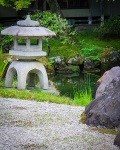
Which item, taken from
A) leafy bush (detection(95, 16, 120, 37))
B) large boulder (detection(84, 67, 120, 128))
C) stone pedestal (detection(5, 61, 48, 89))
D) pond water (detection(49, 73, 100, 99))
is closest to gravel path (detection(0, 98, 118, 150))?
large boulder (detection(84, 67, 120, 128))

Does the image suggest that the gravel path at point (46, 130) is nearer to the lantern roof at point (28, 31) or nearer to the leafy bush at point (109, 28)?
the lantern roof at point (28, 31)

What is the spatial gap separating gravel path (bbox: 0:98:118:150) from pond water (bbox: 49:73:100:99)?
5311mm

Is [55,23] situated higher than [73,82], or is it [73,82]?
[55,23]

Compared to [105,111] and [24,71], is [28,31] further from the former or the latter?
[105,111]

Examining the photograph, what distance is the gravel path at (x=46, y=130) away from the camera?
6508mm

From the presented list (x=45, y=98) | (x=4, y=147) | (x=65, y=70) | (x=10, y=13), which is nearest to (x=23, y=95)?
(x=45, y=98)

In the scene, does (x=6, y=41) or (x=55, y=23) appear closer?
(x=6, y=41)

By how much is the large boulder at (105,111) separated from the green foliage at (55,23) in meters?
10.6

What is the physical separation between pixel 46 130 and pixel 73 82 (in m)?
9.82

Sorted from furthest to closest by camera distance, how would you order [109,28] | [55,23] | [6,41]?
[109,28] < [55,23] < [6,41]

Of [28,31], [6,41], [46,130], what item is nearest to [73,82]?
[6,41]

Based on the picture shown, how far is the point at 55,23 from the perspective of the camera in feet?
61.7

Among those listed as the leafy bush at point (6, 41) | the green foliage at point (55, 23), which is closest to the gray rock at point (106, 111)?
the leafy bush at point (6, 41)

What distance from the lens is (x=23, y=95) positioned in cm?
1055
